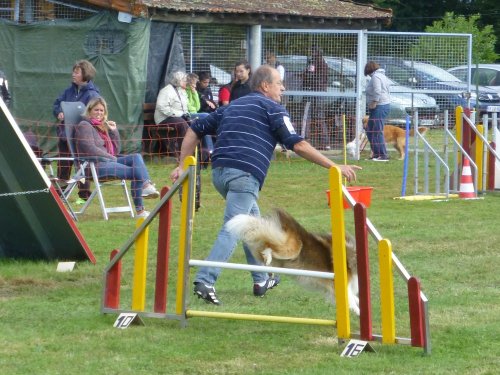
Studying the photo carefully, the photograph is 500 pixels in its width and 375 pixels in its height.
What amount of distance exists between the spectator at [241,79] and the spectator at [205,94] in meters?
1.77

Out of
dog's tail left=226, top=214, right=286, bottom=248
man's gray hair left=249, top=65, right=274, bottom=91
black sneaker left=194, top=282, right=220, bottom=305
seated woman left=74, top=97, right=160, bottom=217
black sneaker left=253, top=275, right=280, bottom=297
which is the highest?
man's gray hair left=249, top=65, right=274, bottom=91

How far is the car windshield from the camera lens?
69.7 feet

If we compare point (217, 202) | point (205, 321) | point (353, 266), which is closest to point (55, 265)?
point (205, 321)

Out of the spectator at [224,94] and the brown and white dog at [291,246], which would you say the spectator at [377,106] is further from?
the brown and white dog at [291,246]

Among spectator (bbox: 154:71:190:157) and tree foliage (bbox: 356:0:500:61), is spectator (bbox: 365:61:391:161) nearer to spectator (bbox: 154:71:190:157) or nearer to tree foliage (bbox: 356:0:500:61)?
spectator (bbox: 154:71:190:157)

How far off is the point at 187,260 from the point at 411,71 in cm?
1500

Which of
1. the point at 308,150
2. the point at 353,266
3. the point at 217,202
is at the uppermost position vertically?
the point at 308,150

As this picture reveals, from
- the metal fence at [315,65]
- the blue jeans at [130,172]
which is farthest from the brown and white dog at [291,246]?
the metal fence at [315,65]

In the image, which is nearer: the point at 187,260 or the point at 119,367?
the point at 119,367

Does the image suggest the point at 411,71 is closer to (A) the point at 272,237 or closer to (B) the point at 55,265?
(B) the point at 55,265

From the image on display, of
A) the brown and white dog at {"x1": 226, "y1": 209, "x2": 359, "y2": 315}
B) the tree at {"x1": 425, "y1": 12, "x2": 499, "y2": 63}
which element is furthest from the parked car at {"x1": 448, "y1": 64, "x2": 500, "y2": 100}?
the brown and white dog at {"x1": 226, "y1": 209, "x2": 359, "y2": 315}

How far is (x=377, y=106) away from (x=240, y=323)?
13.1m

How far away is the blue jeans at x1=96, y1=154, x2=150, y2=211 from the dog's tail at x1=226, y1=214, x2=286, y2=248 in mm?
5359

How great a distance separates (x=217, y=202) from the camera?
46.5 feet
